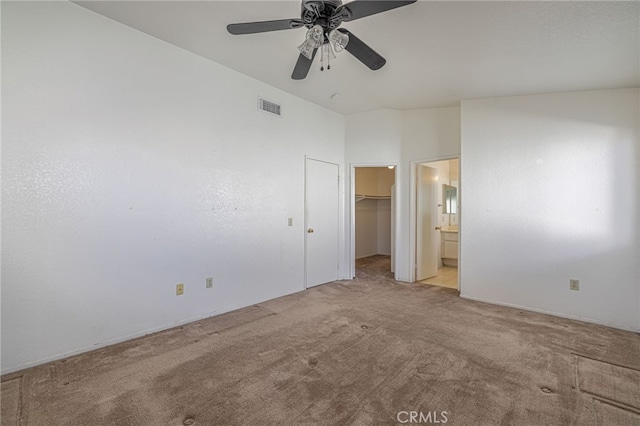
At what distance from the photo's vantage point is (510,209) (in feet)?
12.4

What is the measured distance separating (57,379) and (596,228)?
5.33m

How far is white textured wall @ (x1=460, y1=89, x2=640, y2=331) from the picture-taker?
319 centimetres

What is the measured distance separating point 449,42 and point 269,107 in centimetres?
229

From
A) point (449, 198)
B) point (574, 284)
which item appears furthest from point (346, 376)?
point (449, 198)

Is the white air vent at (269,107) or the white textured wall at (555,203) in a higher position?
the white air vent at (269,107)

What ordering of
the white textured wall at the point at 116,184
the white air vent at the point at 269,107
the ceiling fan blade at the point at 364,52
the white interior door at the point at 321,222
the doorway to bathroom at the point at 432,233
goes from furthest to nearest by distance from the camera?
the doorway to bathroom at the point at 432,233 → the white interior door at the point at 321,222 → the white air vent at the point at 269,107 → the white textured wall at the point at 116,184 → the ceiling fan blade at the point at 364,52

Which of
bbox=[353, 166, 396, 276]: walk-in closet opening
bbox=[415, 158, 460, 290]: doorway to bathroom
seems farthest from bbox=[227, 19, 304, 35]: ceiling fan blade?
bbox=[353, 166, 396, 276]: walk-in closet opening

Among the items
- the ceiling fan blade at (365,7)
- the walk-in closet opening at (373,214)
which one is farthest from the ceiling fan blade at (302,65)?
the walk-in closet opening at (373,214)

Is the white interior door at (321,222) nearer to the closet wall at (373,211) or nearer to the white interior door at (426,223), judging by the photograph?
the white interior door at (426,223)

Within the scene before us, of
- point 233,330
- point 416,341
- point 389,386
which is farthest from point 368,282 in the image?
point 389,386

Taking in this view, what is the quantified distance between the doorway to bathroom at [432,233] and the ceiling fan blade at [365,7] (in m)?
3.28

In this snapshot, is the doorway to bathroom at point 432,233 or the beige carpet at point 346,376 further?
the doorway to bathroom at point 432,233

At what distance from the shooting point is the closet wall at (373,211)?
752 cm

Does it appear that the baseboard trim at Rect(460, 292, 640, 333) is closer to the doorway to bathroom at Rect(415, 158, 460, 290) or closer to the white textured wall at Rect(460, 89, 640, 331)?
the white textured wall at Rect(460, 89, 640, 331)
